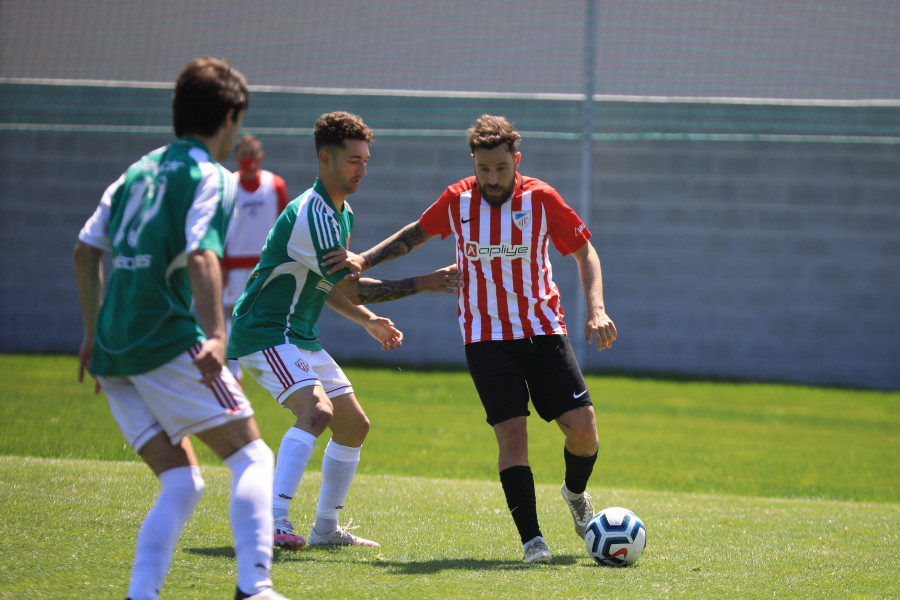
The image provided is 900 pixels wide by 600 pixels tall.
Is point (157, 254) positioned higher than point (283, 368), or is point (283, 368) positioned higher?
point (157, 254)

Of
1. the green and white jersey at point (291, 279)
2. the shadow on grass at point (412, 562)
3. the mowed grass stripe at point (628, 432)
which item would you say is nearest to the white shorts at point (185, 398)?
the shadow on grass at point (412, 562)

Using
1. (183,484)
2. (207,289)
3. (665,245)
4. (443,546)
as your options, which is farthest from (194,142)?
(665,245)

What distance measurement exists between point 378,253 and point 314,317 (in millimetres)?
478

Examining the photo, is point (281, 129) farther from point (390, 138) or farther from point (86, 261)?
point (86, 261)

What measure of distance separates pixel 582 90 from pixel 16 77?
846 cm

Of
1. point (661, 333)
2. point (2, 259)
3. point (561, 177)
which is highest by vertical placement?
point (561, 177)

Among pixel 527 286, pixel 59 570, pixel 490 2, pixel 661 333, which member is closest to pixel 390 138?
pixel 490 2

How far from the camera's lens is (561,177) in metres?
13.9

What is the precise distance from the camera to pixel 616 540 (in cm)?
441

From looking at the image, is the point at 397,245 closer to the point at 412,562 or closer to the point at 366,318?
the point at 366,318

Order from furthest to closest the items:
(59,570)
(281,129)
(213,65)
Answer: (281,129), (59,570), (213,65)

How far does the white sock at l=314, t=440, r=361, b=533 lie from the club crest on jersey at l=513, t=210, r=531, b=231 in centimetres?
142

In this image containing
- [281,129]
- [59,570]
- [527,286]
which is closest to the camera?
[59,570]

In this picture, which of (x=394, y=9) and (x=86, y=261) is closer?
(x=86, y=261)
